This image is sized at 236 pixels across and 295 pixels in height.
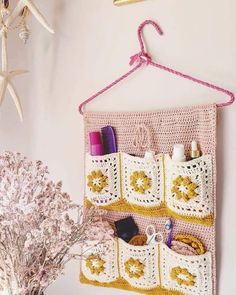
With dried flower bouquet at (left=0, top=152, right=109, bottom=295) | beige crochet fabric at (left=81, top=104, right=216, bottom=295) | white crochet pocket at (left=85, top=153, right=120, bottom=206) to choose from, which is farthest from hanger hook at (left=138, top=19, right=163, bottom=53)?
dried flower bouquet at (left=0, top=152, right=109, bottom=295)

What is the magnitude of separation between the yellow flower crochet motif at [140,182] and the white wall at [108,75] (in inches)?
6.1

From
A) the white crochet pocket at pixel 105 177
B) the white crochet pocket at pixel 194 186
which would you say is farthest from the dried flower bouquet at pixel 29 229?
the white crochet pocket at pixel 194 186

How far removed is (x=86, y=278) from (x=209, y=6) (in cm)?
70

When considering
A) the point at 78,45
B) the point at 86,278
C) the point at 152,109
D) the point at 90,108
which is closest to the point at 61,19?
the point at 78,45

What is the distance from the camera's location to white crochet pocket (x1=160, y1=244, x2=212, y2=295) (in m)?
0.82

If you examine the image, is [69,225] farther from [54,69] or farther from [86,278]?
[54,69]

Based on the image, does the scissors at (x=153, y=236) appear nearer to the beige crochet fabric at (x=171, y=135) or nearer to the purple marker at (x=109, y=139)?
the beige crochet fabric at (x=171, y=135)

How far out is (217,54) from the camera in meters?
0.82

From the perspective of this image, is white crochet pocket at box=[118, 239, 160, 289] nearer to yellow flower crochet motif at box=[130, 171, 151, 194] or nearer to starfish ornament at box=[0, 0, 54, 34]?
yellow flower crochet motif at box=[130, 171, 151, 194]

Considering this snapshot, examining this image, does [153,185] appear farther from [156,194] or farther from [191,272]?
[191,272]

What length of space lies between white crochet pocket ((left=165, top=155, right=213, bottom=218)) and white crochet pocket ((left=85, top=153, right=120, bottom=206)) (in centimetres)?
16

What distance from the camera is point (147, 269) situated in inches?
35.1

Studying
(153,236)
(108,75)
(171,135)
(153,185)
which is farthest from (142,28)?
(153,236)

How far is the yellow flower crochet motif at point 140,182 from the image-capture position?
0.86 metres
